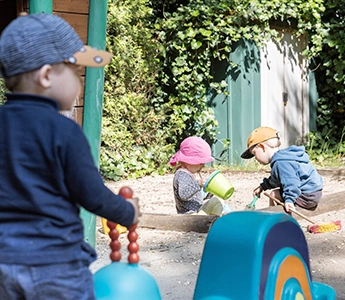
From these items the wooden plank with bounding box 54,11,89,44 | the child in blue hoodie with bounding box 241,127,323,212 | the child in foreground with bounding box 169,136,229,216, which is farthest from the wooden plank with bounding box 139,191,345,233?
the wooden plank with bounding box 54,11,89,44

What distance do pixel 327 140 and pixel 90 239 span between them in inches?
252

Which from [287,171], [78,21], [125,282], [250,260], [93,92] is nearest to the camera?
[125,282]

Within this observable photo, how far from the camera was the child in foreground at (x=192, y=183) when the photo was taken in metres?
4.86

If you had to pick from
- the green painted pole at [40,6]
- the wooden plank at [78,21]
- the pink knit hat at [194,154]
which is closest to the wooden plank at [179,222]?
the pink knit hat at [194,154]

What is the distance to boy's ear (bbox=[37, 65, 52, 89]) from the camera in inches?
65.7

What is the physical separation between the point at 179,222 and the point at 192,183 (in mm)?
456

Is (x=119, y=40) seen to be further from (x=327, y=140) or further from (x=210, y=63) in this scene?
(x=327, y=140)

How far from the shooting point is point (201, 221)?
436cm

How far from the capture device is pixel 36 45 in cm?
166

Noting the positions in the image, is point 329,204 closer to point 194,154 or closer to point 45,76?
point 194,154

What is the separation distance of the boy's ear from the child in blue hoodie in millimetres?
3247

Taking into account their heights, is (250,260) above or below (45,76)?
below

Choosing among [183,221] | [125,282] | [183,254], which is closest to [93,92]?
[183,254]

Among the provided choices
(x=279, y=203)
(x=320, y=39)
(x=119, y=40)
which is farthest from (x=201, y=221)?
(x=320, y=39)
